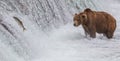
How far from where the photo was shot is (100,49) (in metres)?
8.10

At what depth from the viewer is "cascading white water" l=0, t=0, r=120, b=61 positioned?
654 centimetres

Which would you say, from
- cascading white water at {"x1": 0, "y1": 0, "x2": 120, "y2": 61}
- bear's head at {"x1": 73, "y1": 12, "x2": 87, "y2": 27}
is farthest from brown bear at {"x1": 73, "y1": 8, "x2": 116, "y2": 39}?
cascading white water at {"x1": 0, "y1": 0, "x2": 120, "y2": 61}

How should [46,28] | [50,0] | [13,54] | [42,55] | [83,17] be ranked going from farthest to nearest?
[50,0], [46,28], [83,17], [42,55], [13,54]

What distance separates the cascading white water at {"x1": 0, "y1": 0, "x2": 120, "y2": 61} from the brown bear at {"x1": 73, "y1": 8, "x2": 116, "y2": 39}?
81 cm

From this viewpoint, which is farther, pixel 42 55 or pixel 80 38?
pixel 80 38

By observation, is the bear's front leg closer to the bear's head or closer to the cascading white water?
the bear's head

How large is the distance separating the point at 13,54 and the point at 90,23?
3374 mm

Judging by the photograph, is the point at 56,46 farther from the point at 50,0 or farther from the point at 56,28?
the point at 50,0

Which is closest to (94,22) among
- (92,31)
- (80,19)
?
(92,31)

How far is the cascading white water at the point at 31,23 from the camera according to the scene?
6.54 metres

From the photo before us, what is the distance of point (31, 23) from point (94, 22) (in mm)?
1536

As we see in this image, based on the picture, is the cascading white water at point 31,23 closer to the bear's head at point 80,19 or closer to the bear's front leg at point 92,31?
the bear's head at point 80,19

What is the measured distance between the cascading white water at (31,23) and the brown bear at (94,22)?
0.81m

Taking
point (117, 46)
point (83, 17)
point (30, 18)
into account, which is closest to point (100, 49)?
point (117, 46)
